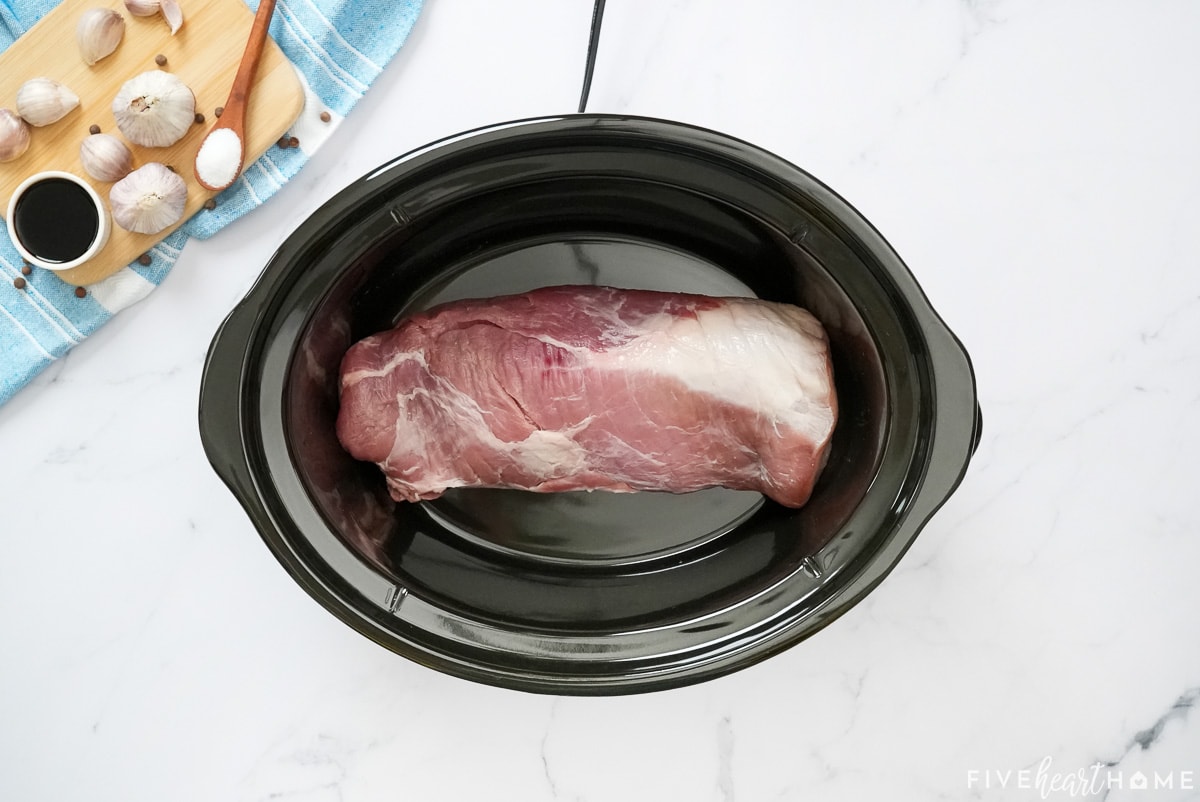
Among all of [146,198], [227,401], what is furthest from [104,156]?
[227,401]

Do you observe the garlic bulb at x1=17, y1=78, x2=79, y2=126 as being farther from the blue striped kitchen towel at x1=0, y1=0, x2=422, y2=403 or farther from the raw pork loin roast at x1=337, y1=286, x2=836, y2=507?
the raw pork loin roast at x1=337, y1=286, x2=836, y2=507

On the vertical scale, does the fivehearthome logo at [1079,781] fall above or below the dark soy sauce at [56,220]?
below

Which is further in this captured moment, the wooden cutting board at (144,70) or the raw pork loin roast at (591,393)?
the wooden cutting board at (144,70)

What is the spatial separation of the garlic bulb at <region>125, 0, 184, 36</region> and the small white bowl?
0.27 m

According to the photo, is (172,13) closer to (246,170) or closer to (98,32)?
(98,32)

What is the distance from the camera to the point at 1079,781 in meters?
1.25

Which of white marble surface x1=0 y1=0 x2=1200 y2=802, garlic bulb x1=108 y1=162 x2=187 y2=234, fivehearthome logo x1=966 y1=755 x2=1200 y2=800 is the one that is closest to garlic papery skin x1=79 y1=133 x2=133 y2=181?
garlic bulb x1=108 y1=162 x2=187 y2=234

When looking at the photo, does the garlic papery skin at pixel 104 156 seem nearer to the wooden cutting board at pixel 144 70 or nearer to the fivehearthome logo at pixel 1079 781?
the wooden cutting board at pixel 144 70

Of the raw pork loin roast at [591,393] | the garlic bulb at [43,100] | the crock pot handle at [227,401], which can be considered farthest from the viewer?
the garlic bulb at [43,100]

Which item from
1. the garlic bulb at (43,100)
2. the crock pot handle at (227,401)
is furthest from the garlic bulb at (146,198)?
the crock pot handle at (227,401)

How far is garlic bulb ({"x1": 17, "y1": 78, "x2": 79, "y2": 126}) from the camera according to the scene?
3.78 feet

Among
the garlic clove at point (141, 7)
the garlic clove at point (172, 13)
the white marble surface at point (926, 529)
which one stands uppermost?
the garlic clove at point (141, 7)

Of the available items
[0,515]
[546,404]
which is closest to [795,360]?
[546,404]

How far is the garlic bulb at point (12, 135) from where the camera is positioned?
1.16 metres
